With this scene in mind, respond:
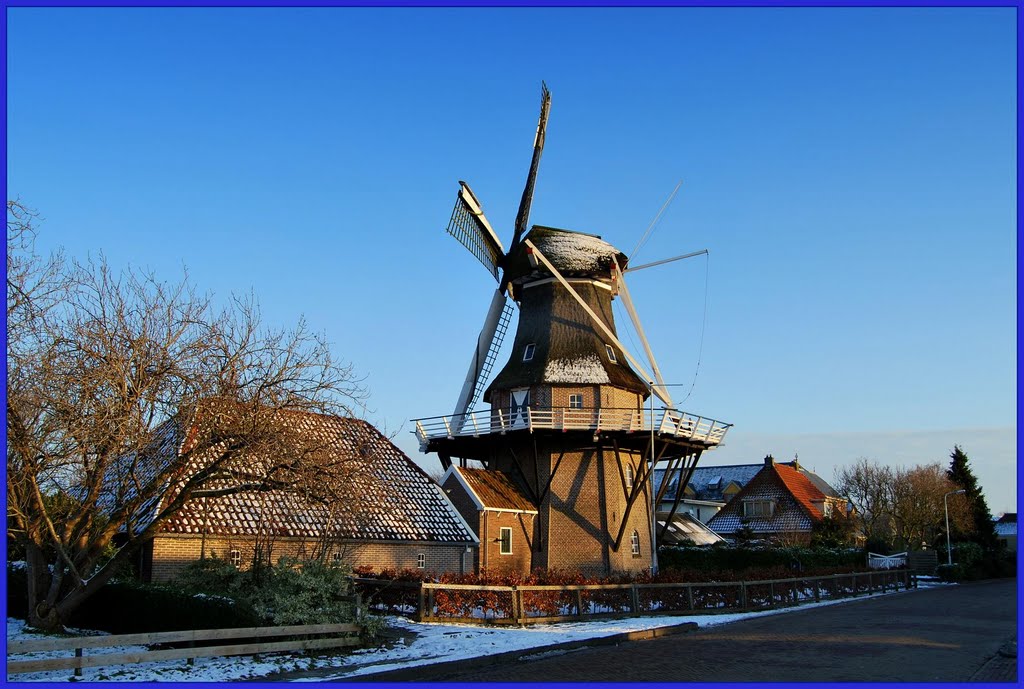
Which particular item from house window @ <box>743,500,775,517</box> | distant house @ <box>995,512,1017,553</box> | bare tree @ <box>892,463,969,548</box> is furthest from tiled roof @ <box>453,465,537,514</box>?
distant house @ <box>995,512,1017,553</box>

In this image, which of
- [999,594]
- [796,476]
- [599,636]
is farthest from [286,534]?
[796,476]

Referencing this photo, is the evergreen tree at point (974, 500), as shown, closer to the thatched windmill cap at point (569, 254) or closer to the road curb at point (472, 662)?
the thatched windmill cap at point (569, 254)

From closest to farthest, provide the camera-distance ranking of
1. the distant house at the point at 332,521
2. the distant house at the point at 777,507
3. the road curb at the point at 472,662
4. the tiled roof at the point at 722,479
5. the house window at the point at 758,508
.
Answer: the road curb at the point at 472,662
the distant house at the point at 332,521
the distant house at the point at 777,507
the house window at the point at 758,508
the tiled roof at the point at 722,479

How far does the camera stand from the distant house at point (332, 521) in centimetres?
1678

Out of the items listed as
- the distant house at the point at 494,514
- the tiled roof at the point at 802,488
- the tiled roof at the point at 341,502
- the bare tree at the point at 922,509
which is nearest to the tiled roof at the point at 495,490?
the distant house at the point at 494,514

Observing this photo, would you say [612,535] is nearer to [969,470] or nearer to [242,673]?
[242,673]

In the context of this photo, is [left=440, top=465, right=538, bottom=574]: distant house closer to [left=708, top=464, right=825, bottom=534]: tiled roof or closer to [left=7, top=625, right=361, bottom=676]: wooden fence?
[left=7, top=625, right=361, bottom=676]: wooden fence

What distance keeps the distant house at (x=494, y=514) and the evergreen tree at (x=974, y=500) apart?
34.9m

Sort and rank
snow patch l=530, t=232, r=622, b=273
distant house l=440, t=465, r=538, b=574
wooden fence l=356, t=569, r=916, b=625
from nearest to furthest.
→ wooden fence l=356, t=569, r=916, b=625, distant house l=440, t=465, r=538, b=574, snow patch l=530, t=232, r=622, b=273

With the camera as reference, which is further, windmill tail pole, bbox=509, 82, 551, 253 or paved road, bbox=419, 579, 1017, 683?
windmill tail pole, bbox=509, 82, 551, 253

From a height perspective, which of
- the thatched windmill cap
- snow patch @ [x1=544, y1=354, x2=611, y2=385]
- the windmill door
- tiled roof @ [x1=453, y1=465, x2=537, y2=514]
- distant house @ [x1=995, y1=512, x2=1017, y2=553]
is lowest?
distant house @ [x1=995, y1=512, x2=1017, y2=553]

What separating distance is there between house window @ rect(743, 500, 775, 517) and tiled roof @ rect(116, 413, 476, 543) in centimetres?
3076

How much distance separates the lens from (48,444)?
45.0 ft

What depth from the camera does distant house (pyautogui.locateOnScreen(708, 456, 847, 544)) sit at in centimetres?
5006
